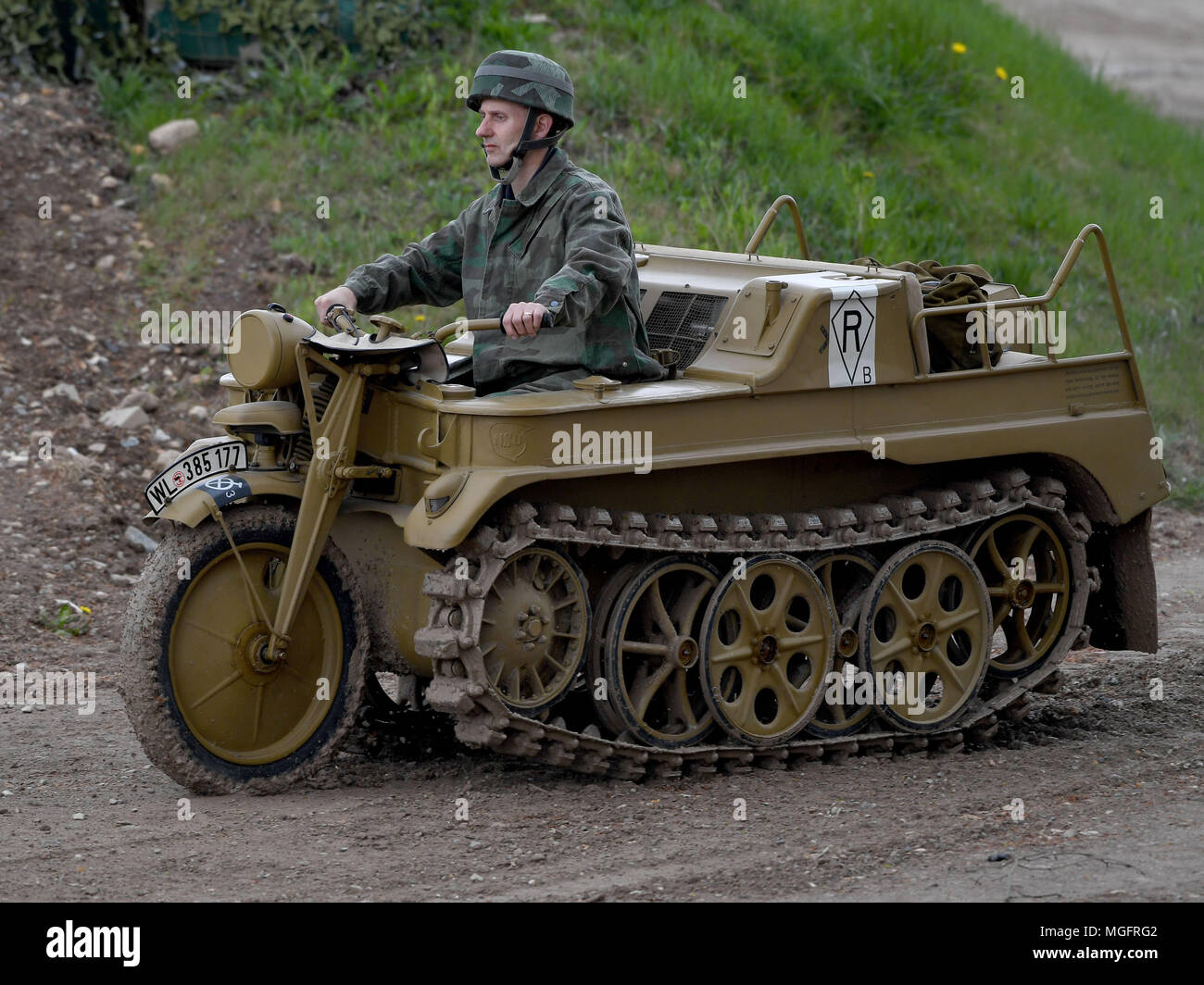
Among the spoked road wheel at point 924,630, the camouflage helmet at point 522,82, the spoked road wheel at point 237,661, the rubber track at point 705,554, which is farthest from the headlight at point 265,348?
the spoked road wheel at point 924,630

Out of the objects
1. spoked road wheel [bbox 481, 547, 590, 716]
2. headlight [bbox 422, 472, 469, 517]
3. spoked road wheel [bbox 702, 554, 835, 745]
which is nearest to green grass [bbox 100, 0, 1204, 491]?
spoked road wheel [bbox 702, 554, 835, 745]

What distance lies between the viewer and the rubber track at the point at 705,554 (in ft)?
20.5

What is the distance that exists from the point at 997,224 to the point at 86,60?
784cm

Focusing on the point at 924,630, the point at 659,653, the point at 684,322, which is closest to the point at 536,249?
the point at 684,322

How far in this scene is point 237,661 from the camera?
6488 millimetres

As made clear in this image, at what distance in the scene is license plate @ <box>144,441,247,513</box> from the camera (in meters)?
6.43

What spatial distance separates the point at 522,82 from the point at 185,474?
1.91 metres

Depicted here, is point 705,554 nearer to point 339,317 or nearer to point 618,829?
point 618,829

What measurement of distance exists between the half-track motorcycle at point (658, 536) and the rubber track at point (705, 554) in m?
0.01

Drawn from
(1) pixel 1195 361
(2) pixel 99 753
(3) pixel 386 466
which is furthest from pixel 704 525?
(1) pixel 1195 361

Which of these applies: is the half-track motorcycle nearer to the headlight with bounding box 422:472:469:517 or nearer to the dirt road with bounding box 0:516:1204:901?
the headlight with bounding box 422:472:469:517

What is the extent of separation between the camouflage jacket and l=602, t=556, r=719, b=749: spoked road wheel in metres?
0.81

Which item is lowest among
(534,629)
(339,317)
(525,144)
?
(534,629)

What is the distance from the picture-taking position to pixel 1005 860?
19.0 ft
